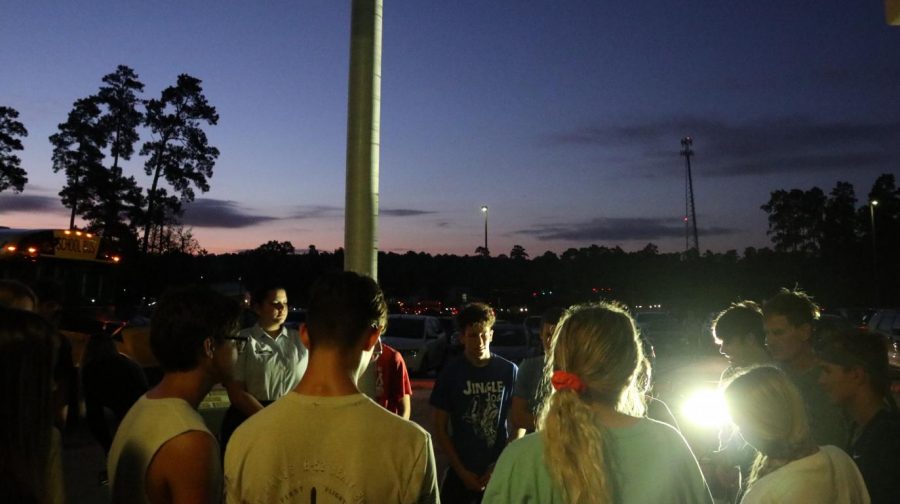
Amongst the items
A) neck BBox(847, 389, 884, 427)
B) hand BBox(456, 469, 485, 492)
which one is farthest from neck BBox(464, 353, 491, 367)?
neck BBox(847, 389, 884, 427)

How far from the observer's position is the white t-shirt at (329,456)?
2342mm

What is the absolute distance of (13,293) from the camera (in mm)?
4551

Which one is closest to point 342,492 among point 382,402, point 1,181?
point 382,402

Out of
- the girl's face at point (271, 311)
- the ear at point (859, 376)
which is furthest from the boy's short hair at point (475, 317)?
the ear at point (859, 376)

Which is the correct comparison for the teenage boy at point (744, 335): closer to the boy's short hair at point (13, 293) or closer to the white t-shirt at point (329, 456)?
the white t-shirt at point (329, 456)

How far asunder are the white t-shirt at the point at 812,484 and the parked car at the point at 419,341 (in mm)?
17643

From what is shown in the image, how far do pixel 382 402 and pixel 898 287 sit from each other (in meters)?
62.5

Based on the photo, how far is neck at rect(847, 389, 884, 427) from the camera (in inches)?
143

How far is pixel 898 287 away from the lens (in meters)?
57.3

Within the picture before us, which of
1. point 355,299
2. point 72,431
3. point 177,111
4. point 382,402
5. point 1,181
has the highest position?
point 177,111

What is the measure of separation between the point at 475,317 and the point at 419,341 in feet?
51.7

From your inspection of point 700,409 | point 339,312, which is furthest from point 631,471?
point 700,409

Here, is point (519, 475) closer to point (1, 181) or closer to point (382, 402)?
point (382, 402)

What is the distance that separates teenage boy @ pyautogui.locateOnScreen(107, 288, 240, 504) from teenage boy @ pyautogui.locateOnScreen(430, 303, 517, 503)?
248 centimetres
